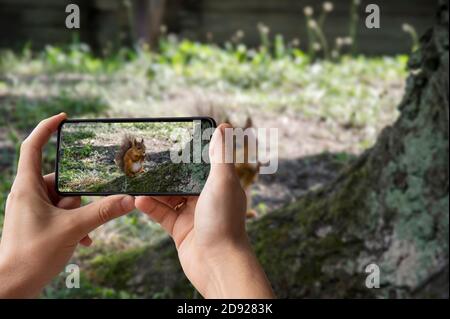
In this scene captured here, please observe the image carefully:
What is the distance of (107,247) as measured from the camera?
398 cm

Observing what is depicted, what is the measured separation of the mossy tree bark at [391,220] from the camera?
3.10m

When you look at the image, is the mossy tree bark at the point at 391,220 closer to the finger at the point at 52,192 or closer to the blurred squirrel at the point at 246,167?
the blurred squirrel at the point at 246,167

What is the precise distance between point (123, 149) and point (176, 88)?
459 centimetres

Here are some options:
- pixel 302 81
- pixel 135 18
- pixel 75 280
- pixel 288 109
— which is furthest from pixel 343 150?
pixel 135 18

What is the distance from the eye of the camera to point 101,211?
1.70 meters

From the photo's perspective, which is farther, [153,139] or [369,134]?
[369,134]

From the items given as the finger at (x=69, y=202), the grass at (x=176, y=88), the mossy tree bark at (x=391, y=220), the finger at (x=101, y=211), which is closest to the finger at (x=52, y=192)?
the finger at (x=69, y=202)

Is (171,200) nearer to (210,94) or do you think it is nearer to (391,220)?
(391,220)

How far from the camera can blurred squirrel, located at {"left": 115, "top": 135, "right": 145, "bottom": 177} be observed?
5.91 feet

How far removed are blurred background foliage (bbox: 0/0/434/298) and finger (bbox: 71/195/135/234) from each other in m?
1.73

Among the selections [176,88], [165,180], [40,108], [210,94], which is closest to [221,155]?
[165,180]

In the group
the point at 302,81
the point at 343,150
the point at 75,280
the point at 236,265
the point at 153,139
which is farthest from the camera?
the point at 302,81

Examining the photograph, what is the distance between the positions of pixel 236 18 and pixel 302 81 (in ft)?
7.36
